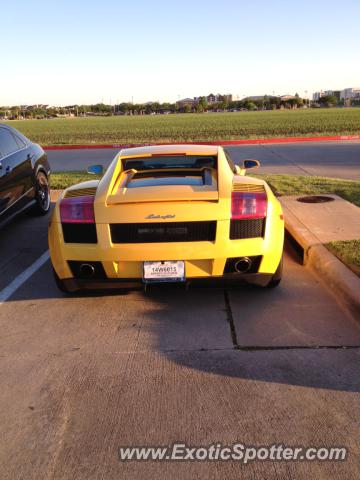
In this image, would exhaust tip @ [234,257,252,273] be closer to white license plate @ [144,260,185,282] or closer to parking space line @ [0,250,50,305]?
white license plate @ [144,260,185,282]

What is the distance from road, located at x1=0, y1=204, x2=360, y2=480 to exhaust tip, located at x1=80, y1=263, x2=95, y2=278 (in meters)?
0.34

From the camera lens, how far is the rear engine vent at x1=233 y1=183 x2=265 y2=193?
13.0 feet

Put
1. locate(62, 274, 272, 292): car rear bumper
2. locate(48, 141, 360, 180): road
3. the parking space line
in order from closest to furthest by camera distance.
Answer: locate(62, 274, 272, 292): car rear bumper, the parking space line, locate(48, 141, 360, 180): road

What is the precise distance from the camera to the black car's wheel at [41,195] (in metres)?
7.73

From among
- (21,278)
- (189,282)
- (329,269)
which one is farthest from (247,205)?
(21,278)

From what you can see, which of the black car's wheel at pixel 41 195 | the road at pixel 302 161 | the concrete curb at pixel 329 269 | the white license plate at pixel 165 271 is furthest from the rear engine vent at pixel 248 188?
the road at pixel 302 161

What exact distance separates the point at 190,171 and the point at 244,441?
2.84m

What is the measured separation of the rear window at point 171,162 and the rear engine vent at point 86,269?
1.32 m

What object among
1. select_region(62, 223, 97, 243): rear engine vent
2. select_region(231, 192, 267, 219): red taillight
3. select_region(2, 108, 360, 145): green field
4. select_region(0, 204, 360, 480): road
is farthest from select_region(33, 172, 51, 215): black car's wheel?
select_region(2, 108, 360, 145): green field

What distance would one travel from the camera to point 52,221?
13.4ft

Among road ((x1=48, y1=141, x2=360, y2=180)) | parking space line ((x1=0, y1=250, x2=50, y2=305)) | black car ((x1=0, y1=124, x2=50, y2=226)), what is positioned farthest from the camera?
road ((x1=48, y1=141, x2=360, y2=180))

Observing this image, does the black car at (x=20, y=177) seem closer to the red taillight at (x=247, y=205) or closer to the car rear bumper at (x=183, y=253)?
the car rear bumper at (x=183, y=253)

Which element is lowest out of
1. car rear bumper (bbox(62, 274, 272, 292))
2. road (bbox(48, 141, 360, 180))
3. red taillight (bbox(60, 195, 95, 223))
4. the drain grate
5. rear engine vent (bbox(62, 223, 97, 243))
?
road (bbox(48, 141, 360, 180))

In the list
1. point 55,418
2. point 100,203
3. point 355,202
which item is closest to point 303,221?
point 355,202
